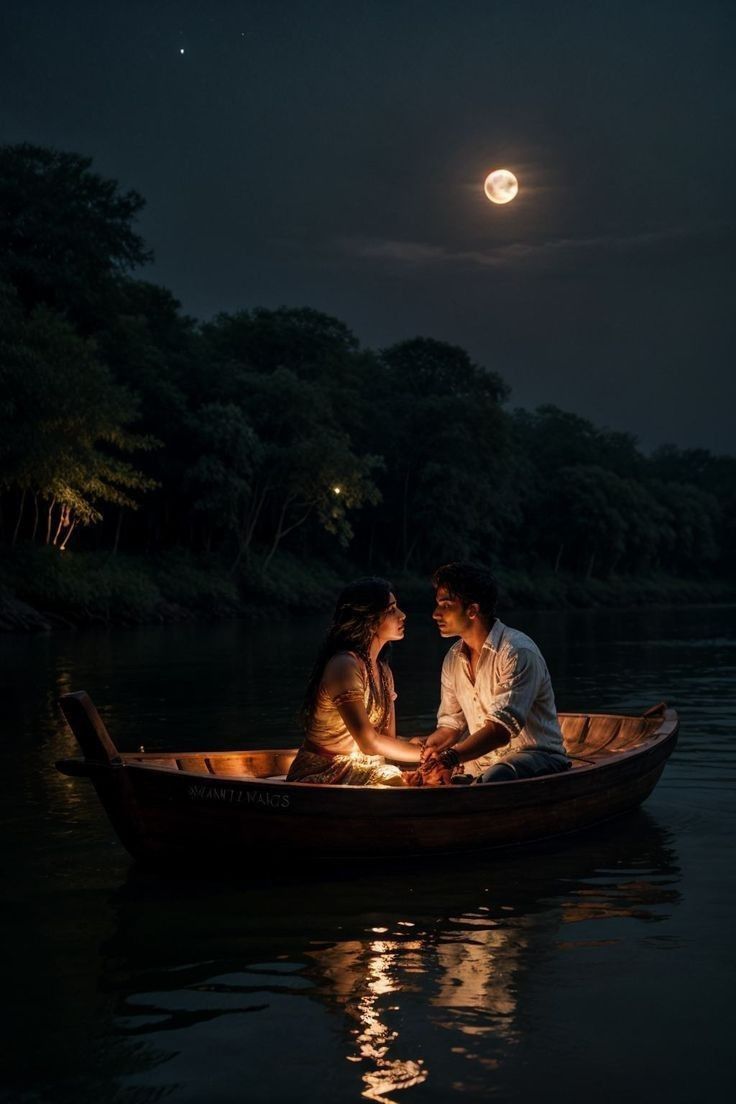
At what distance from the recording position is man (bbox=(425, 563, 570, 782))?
6.58 metres

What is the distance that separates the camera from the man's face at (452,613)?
22.1ft

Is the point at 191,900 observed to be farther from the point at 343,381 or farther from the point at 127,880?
the point at 343,381

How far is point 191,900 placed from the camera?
5.84 meters

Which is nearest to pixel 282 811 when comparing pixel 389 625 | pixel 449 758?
pixel 449 758

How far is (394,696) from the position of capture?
22.1ft

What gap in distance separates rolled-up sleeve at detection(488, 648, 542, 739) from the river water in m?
0.79

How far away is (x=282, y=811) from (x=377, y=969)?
139 cm

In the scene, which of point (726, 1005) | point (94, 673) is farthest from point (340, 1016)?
point (94, 673)

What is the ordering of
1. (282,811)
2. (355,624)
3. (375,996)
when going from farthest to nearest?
(355,624), (282,811), (375,996)

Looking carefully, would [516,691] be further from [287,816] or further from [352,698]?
[287,816]

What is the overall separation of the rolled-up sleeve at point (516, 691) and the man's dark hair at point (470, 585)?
1.04ft

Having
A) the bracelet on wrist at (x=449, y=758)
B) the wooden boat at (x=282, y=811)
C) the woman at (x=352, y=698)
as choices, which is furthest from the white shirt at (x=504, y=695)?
the woman at (x=352, y=698)

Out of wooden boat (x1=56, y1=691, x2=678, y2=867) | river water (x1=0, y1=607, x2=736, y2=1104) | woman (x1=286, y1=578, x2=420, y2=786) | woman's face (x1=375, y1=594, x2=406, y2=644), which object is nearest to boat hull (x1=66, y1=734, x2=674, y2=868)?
wooden boat (x1=56, y1=691, x2=678, y2=867)

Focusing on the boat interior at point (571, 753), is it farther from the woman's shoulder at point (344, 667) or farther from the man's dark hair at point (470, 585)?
the man's dark hair at point (470, 585)
